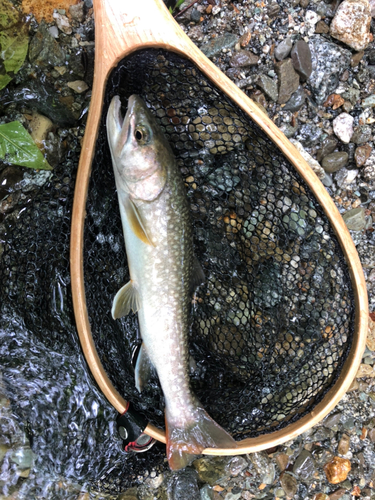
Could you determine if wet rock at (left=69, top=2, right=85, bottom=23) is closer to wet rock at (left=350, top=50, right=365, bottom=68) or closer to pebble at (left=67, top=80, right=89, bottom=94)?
pebble at (left=67, top=80, right=89, bottom=94)

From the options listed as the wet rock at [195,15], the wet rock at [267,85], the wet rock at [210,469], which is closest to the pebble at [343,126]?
the wet rock at [267,85]

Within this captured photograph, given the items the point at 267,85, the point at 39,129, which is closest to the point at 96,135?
the point at 39,129

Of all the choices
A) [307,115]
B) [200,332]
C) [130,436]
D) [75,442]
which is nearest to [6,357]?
[75,442]

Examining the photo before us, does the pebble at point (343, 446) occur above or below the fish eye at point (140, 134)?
below

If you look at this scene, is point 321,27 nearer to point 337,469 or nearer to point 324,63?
point 324,63

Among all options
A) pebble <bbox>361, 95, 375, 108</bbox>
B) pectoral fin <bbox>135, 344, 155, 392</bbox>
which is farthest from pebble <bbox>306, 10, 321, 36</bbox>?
pectoral fin <bbox>135, 344, 155, 392</bbox>

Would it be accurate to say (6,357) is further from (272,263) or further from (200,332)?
(272,263)

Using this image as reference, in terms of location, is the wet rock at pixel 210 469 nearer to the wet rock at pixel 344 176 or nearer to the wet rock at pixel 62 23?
the wet rock at pixel 344 176
